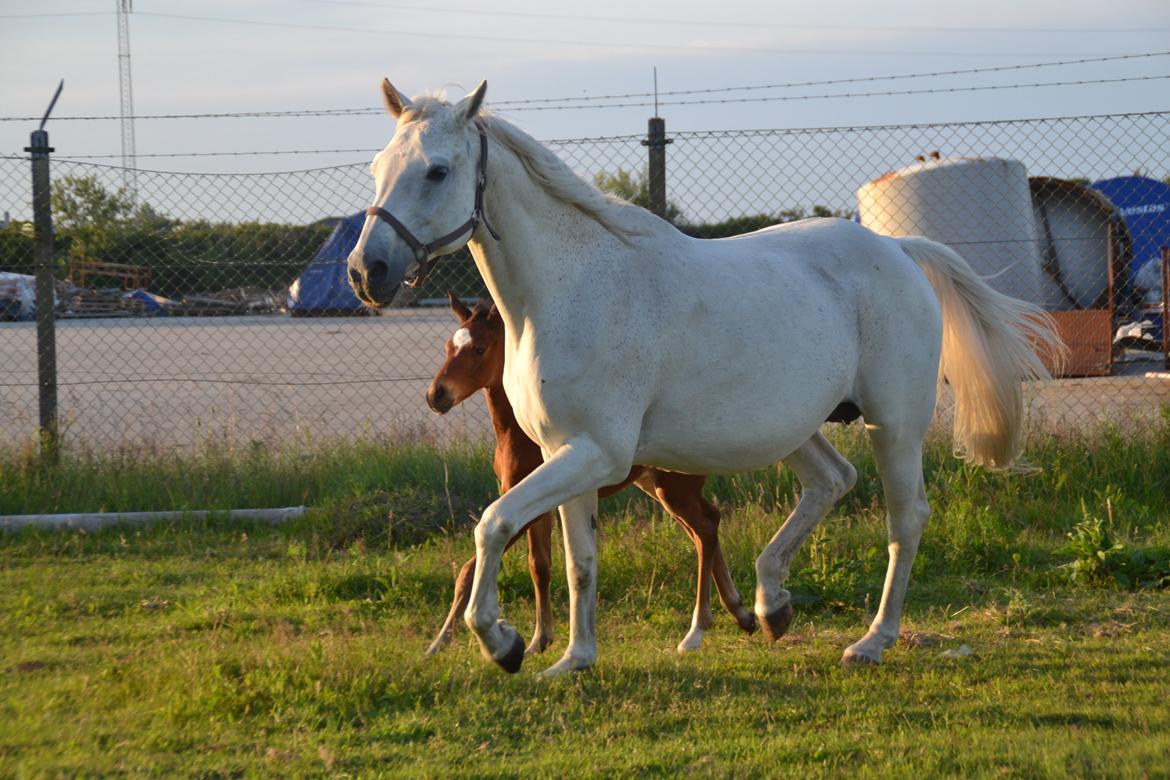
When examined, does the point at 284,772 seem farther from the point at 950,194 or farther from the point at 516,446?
the point at 950,194

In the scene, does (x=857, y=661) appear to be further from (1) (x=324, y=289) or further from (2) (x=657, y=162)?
(1) (x=324, y=289)

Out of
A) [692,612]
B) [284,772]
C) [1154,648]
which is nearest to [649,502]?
[692,612]

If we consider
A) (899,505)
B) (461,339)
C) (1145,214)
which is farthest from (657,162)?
(1145,214)

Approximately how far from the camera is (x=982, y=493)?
7.41 metres

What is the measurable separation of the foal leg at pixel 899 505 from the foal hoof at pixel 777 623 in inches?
12.0

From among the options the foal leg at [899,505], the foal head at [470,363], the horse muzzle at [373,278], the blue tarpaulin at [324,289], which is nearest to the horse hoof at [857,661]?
the foal leg at [899,505]

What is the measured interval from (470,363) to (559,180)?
147 centimetres

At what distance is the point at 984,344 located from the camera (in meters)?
5.80

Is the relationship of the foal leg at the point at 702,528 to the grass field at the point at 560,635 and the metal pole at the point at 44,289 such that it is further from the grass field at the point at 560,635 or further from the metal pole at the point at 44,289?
the metal pole at the point at 44,289

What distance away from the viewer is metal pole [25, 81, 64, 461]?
8234mm

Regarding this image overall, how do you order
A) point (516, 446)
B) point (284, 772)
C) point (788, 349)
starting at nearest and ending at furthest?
1. point (284, 772)
2. point (788, 349)
3. point (516, 446)

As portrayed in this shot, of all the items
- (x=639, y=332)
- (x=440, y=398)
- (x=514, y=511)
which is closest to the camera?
(x=514, y=511)

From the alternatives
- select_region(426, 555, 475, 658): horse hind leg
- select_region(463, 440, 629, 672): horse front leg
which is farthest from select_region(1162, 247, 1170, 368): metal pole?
select_region(463, 440, 629, 672): horse front leg

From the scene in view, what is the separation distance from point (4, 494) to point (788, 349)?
5.55 meters
